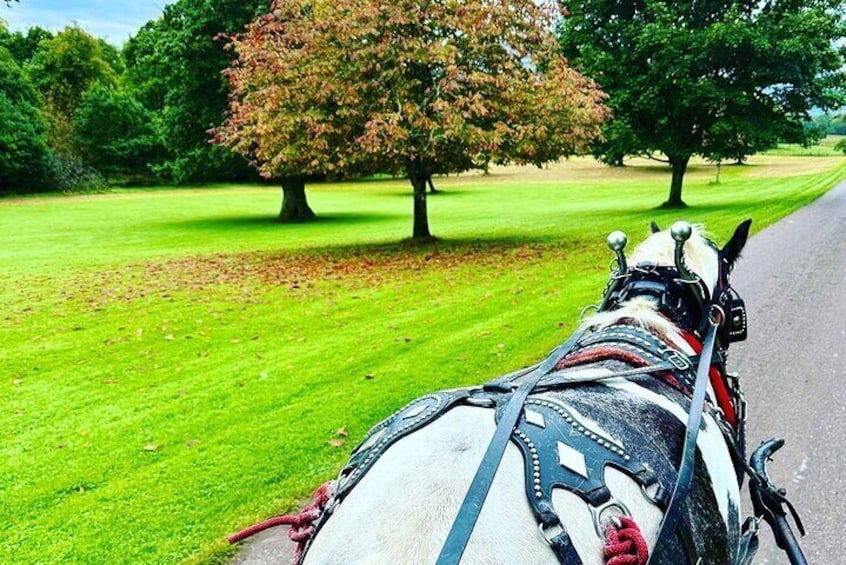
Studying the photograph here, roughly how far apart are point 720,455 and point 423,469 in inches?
47.1

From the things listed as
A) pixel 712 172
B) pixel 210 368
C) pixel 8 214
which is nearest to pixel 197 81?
pixel 8 214

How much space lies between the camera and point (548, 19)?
14836 millimetres

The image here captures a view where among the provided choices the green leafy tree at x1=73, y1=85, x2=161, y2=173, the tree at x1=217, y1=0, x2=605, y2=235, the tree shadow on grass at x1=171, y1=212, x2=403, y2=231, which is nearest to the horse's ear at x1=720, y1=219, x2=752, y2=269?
the tree at x1=217, y1=0, x2=605, y2=235

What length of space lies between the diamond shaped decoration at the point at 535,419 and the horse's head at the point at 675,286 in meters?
1.00

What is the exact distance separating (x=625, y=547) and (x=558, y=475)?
207 mm

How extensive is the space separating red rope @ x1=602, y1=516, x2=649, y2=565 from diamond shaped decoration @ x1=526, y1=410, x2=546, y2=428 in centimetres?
29

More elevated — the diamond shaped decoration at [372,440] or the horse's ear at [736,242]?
the horse's ear at [736,242]

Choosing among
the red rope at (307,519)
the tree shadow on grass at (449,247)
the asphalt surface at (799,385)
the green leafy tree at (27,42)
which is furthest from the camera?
the green leafy tree at (27,42)

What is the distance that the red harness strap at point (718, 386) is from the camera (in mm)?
2477

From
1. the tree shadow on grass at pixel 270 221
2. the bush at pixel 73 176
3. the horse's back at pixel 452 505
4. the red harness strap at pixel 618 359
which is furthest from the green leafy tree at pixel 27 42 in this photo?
the horse's back at pixel 452 505

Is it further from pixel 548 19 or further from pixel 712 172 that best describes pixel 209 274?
pixel 712 172

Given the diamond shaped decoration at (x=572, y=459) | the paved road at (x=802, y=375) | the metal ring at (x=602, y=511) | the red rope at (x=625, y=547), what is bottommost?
the paved road at (x=802, y=375)

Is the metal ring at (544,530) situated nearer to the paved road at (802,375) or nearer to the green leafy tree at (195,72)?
the paved road at (802,375)

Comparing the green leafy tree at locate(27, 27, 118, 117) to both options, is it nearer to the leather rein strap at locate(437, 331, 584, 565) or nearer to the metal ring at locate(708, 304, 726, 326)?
the metal ring at locate(708, 304, 726, 326)
